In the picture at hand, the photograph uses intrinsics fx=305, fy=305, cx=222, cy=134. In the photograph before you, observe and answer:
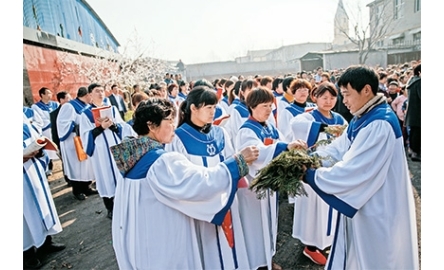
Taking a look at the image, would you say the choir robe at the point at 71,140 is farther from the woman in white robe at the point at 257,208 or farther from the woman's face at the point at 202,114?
the woman in white robe at the point at 257,208

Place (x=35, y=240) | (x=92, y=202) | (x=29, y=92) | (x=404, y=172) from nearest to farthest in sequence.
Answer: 1. (x=404, y=172)
2. (x=35, y=240)
3. (x=92, y=202)
4. (x=29, y=92)

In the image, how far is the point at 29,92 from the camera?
9.68 metres

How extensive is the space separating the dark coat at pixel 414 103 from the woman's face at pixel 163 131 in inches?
245

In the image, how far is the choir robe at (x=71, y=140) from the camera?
19.2ft

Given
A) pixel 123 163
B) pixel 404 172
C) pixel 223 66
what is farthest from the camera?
pixel 223 66

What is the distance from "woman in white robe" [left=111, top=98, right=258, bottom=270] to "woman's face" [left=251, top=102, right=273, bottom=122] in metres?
0.97

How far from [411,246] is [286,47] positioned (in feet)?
227

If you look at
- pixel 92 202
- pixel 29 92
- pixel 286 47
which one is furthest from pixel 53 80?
pixel 286 47

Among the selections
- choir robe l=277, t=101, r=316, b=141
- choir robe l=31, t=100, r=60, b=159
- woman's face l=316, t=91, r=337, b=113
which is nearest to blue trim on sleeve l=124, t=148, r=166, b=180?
woman's face l=316, t=91, r=337, b=113

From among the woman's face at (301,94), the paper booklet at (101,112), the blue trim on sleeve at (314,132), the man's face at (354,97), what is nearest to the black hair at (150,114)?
the man's face at (354,97)

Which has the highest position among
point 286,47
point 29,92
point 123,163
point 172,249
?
point 286,47

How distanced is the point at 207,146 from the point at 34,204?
89.9 inches

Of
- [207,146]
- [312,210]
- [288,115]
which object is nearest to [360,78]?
[207,146]

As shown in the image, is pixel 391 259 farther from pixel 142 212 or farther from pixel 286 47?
pixel 286 47
